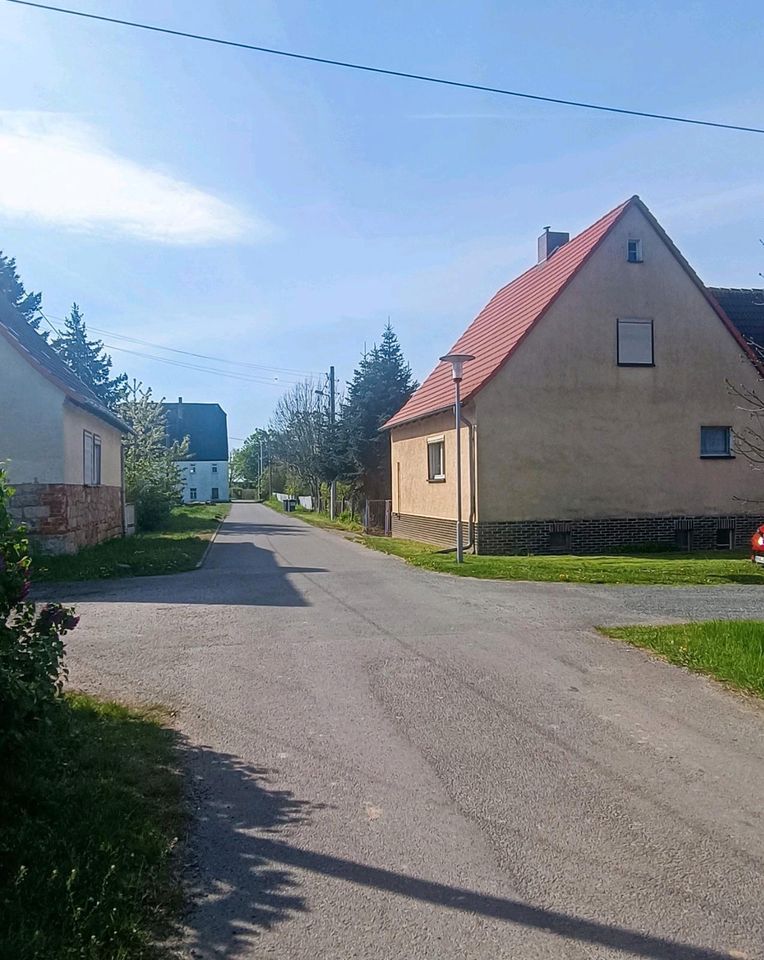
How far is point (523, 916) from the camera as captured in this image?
3541 millimetres

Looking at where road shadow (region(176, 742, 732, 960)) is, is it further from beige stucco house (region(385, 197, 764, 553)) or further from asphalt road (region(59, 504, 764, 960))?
beige stucco house (region(385, 197, 764, 553))

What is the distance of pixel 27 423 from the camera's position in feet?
57.2

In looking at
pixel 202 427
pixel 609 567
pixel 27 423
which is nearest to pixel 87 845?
pixel 609 567

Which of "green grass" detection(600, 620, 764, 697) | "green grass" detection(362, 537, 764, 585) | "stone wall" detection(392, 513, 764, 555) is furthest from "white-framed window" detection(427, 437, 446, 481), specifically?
"green grass" detection(600, 620, 764, 697)

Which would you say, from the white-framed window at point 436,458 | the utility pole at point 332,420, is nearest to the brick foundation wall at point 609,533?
the white-framed window at point 436,458

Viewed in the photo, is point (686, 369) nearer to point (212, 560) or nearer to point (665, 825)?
point (212, 560)

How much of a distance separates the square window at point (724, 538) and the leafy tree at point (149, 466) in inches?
702

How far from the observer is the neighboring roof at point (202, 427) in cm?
9131

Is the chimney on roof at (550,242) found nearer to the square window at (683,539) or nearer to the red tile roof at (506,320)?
the red tile roof at (506,320)

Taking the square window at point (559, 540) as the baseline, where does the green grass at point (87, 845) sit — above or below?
below

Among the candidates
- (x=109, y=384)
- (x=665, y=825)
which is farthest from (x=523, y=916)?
(x=109, y=384)

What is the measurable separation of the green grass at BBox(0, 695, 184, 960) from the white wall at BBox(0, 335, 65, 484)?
42.1ft

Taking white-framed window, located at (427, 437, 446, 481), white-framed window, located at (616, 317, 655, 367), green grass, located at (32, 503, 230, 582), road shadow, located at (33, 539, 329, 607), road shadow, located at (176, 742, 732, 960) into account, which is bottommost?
road shadow, located at (176, 742, 732, 960)

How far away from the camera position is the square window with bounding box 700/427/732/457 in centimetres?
2193
